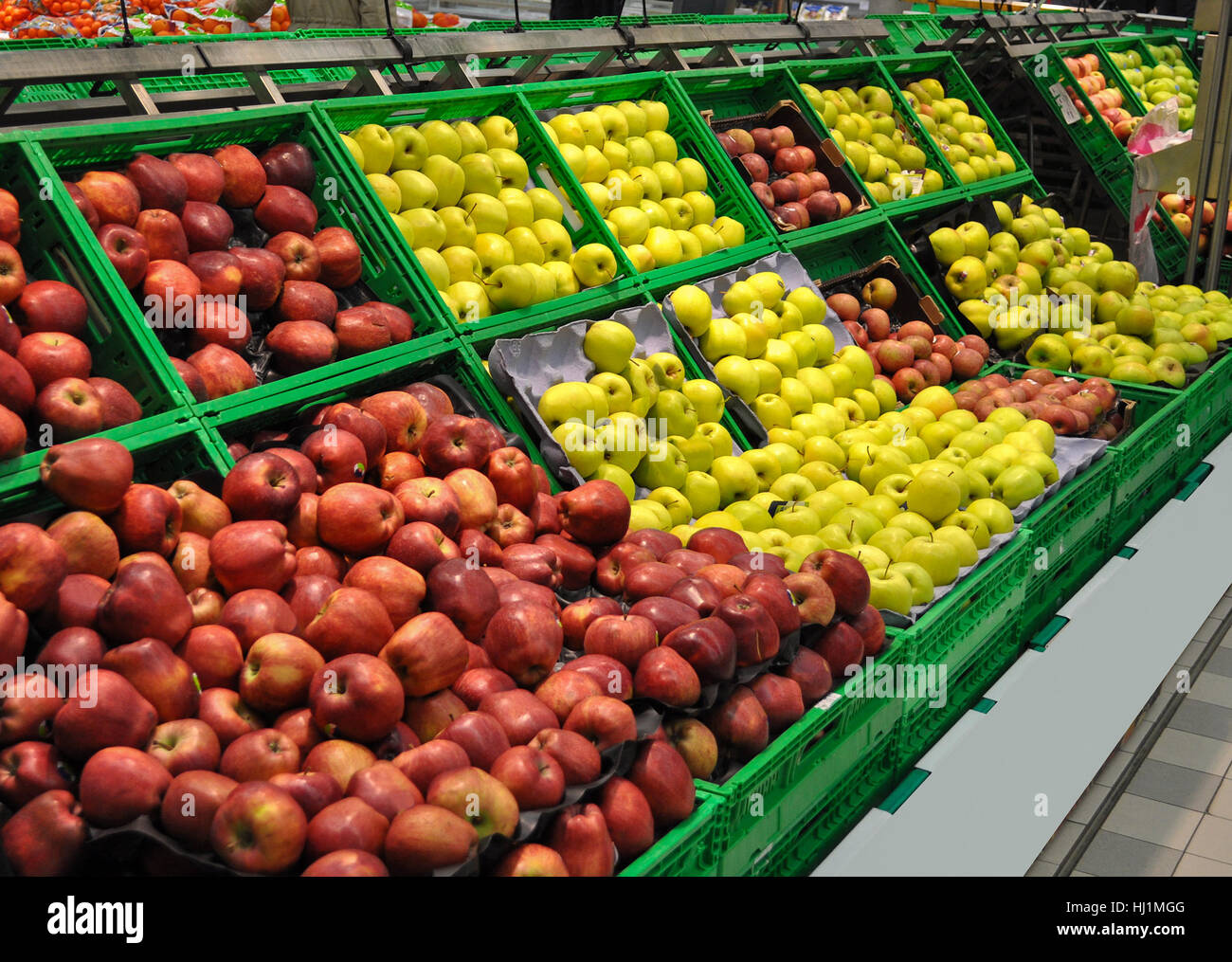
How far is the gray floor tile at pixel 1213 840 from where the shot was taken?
3678 mm

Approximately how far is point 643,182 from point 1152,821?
285cm

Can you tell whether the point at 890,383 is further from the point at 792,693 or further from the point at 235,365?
the point at 235,365

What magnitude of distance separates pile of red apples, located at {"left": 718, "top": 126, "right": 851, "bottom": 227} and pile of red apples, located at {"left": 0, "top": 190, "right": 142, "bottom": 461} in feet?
9.87

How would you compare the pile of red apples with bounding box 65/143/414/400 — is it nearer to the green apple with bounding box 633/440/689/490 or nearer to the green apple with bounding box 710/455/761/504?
the green apple with bounding box 633/440/689/490

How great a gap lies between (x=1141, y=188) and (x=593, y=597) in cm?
523

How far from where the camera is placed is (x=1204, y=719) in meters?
4.46

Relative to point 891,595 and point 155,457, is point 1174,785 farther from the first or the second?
point 155,457

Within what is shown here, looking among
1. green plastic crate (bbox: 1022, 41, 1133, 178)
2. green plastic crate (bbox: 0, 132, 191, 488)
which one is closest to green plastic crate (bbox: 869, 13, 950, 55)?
green plastic crate (bbox: 1022, 41, 1133, 178)

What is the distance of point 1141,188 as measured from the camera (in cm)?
646

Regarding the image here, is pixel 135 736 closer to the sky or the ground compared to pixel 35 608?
closer to the ground

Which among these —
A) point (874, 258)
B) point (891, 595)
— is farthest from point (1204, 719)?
point (874, 258)

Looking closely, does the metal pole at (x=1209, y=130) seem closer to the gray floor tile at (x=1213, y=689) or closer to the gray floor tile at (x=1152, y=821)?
the gray floor tile at (x=1213, y=689)

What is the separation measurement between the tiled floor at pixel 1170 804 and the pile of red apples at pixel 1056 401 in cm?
113
